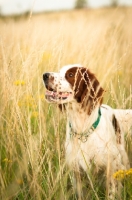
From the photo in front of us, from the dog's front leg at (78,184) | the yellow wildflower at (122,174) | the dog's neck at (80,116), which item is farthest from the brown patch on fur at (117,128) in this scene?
the yellow wildflower at (122,174)

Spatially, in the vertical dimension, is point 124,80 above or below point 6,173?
above

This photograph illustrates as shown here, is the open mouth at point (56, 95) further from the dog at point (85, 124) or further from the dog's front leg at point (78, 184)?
the dog's front leg at point (78, 184)

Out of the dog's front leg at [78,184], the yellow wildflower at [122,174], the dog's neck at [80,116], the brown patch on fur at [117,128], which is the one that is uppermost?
the dog's neck at [80,116]

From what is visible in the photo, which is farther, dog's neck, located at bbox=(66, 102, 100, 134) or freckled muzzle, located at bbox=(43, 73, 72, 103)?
dog's neck, located at bbox=(66, 102, 100, 134)

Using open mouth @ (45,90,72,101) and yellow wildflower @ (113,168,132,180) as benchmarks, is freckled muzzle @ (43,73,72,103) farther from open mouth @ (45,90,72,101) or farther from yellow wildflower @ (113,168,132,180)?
yellow wildflower @ (113,168,132,180)

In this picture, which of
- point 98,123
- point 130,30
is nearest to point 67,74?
point 98,123

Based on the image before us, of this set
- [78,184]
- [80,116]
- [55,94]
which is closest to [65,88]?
[55,94]

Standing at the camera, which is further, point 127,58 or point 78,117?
point 127,58

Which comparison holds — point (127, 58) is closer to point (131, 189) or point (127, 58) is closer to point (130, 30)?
point (130, 30)

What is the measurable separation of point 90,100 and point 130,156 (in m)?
0.59

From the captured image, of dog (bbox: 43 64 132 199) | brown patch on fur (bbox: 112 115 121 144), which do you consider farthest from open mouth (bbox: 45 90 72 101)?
brown patch on fur (bbox: 112 115 121 144)

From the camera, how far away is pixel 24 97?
2.95m

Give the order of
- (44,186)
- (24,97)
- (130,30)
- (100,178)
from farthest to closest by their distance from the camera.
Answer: (130,30) → (24,97) → (100,178) → (44,186)

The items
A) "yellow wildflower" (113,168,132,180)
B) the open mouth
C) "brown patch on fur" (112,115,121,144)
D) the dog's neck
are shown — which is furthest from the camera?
"brown patch on fur" (112,115,121,144)
